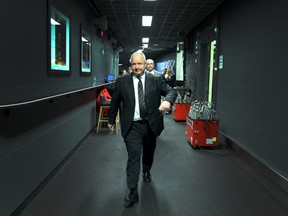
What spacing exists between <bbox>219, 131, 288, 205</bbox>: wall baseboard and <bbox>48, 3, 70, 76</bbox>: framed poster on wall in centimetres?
291

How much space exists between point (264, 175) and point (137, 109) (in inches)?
78.0

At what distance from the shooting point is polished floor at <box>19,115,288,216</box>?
2752 mm

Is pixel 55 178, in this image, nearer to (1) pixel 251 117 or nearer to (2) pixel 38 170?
(2) pixel 38 170

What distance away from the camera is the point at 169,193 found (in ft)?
10.3

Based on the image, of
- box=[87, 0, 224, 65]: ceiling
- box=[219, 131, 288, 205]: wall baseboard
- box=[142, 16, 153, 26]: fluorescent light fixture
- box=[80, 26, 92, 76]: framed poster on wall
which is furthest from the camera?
box=[142, 16, 153, 26]: fluorescent light fixture

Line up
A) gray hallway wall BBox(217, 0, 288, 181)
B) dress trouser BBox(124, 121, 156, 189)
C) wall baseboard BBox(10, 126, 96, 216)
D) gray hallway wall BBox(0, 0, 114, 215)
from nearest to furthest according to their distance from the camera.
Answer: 1. gray hallway wall BBox(0, 0, 114, 215)
2. wall baseboard BBox(10, 126, 96, 216)
3. dress trouser BBox(124, 121, 156, 189)
4. gray hallway wall BBox(217, 0, 288, 181)

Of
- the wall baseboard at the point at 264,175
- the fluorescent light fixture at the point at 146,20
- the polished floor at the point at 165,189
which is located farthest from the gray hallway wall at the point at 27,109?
the fluorescent light fixture at the point at 146,20

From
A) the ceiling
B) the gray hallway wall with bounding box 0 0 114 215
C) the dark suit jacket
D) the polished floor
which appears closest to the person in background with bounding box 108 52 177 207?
the dark suit jacket

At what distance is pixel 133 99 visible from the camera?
2.96 m

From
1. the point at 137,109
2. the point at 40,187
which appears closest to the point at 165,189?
the point at 137,109

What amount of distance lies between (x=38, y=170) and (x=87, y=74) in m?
2.99

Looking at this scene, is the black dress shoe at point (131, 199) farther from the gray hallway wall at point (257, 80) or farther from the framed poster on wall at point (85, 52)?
the framed poster on wall at point (85, 52)

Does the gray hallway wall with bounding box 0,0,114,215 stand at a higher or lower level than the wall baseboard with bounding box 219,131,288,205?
higher

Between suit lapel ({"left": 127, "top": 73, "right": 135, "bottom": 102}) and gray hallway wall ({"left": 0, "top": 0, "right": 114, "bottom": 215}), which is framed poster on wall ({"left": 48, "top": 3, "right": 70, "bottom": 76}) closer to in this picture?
gray hallway wall ({"left": 0, "top": 0, "right": 114, "bottom": 215})
